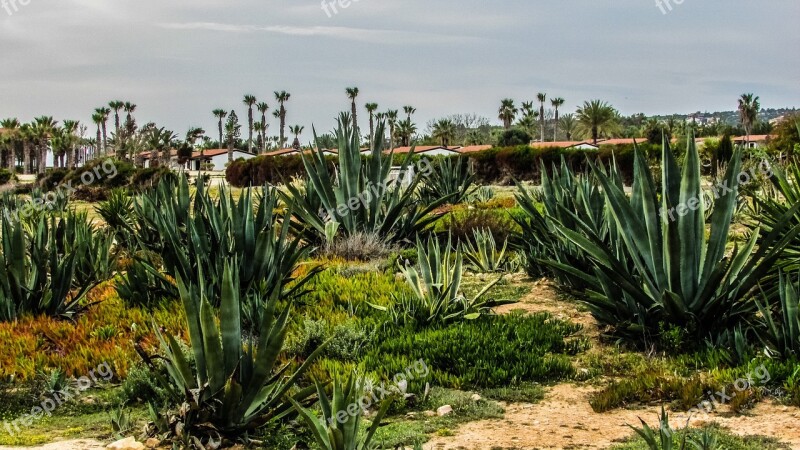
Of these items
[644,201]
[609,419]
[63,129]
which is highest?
[63,129]

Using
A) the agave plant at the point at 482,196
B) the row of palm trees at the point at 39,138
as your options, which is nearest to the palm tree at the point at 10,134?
the row of palm trees at the point at 39,138

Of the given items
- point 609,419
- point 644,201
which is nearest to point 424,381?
point 609,419

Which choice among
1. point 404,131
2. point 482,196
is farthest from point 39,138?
point 482,196

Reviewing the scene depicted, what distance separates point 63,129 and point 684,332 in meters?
100

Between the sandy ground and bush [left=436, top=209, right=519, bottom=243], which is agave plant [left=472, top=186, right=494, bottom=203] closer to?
bush [left=436, top=209, right=519, bottom=243]

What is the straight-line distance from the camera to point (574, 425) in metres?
4.72

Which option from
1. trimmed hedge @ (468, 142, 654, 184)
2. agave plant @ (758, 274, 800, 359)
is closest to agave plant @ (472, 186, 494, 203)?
trimmed hedge @ (468, 142, 654, 184)

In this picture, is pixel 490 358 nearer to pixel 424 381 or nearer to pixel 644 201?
pixel 424 381

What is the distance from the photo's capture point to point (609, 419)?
4.82 meters

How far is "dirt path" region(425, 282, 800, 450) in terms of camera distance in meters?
4.38

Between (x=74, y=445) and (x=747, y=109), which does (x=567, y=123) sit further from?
(x=74, y=445)

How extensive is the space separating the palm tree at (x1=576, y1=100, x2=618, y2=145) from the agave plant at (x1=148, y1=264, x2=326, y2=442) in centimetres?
7728

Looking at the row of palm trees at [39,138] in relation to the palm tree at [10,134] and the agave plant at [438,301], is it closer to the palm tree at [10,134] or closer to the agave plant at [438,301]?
the palm tree at [10,134]

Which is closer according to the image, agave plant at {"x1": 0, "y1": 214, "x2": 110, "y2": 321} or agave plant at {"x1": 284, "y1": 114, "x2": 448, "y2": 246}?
agave plant at {"x1": 0, "y1": 214, "x2": 110, "y2": 321}
